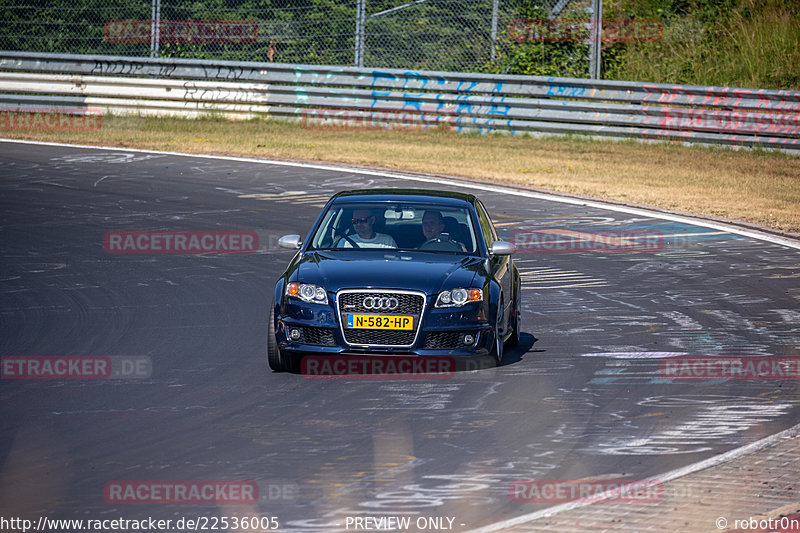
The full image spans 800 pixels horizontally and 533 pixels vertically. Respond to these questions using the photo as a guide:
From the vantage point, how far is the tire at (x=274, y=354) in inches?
369

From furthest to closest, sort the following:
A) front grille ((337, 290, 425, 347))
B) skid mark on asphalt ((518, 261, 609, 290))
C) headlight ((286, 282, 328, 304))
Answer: skid mark on asphalt ((518, 261, 609, 290))
headlight ((286, 282, 328, 304))
front grille ((337, 290, 425, 347))

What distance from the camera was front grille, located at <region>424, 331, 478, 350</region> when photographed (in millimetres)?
9258

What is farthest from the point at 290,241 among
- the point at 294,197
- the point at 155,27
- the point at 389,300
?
the point at 155,27

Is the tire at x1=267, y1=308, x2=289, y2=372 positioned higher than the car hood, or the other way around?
the car hood

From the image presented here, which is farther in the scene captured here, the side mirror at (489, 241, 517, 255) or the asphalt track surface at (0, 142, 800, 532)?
the side mirror at (489, 241, 517, 255)

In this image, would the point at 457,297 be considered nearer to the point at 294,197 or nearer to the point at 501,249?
A: the point at 501,249

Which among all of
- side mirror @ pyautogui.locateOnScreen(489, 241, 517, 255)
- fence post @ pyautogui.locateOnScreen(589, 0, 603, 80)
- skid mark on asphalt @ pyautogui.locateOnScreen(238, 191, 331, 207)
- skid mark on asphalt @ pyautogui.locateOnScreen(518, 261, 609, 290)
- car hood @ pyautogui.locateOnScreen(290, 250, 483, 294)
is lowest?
skid mark on asphalt @ pyautogui.locateOnScreen(518, 261, 609, 290)

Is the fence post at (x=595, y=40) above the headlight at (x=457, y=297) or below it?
above

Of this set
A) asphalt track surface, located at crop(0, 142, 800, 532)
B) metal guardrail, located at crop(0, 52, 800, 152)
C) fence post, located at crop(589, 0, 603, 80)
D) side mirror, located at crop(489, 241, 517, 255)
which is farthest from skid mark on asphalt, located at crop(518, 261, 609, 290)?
fence post, located at crop(589, 0, 603, 80)

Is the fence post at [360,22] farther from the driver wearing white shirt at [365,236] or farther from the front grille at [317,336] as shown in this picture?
the front grille at [317,336]

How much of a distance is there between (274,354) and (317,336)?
0.39 meters

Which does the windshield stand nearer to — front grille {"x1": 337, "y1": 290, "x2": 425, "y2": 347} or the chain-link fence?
front grille {"x1": 337, "y1": 290, "x2": 425, "y2": 347}

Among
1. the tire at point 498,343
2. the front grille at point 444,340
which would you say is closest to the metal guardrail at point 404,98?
the tire at point 498,343

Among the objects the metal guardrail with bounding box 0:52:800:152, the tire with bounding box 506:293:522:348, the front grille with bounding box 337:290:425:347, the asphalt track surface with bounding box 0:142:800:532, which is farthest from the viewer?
the metal guardrail with bounding box 0:52:800:152
